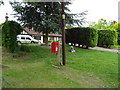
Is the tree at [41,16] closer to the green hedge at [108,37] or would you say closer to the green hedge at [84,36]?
the green hedge at [84,36]

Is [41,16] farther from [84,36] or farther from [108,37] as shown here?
[108,37]

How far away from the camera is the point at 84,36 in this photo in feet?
41.8

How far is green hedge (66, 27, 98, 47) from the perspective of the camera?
12227 millimetres

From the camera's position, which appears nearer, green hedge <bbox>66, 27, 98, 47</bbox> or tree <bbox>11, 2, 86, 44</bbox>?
tree <bbox>11, 2, 86, 44</bbox>

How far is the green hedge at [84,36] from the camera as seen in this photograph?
481 inches

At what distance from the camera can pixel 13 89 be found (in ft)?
10.8

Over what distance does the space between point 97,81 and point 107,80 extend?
0.35 meters

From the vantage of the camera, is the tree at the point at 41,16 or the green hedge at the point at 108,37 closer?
the tree at the point at 41,16

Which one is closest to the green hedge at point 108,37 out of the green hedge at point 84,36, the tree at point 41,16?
the green hedge at point 84,36

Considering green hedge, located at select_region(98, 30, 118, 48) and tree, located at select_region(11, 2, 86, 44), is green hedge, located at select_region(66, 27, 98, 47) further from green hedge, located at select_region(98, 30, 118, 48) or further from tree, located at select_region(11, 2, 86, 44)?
green hedge, located at select_region(98, 30, 118, 48)

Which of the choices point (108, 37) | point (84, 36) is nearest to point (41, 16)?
point (84, 36)

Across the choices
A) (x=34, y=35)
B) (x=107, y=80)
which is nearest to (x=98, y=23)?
(x=34, y=35)

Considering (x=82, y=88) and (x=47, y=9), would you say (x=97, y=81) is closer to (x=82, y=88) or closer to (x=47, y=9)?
(x=82, y=88)

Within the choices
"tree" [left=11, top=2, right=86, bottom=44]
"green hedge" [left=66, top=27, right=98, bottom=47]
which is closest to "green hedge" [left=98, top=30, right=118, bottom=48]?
"green hedge" [left=66, top=27, right=98, bottom=47]
